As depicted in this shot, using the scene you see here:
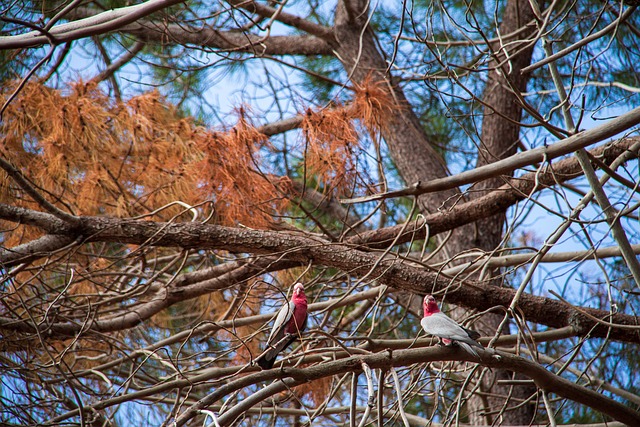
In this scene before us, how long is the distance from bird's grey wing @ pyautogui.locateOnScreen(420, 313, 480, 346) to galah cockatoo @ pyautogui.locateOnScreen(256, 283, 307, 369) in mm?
386

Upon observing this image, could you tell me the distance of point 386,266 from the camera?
8.27ft

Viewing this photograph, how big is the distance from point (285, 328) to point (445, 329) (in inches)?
25.1

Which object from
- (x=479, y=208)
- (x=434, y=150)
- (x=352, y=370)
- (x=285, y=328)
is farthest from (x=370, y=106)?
(x=352, y=370)

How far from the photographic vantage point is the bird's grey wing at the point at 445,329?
1.72m

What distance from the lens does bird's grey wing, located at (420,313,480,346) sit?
5.65ft

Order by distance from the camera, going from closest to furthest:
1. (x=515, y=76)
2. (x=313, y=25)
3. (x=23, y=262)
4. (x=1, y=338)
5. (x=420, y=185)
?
(x=420, y=185) → (x=23, y=262) → (x=1, y=338) → (x=515, y=76) → (x=313, y=25)

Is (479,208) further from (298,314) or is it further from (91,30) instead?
(91,30)

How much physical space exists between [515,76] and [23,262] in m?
2.86

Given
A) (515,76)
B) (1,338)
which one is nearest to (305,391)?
(1,338)

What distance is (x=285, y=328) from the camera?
2.20 metres

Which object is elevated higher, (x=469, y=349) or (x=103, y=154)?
(x=103, y=154)

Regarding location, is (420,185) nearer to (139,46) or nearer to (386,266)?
(386,266)

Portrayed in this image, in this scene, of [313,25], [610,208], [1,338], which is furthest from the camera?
[313,25]

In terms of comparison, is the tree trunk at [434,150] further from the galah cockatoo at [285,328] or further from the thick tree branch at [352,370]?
the thick tree branch at [352,370]
